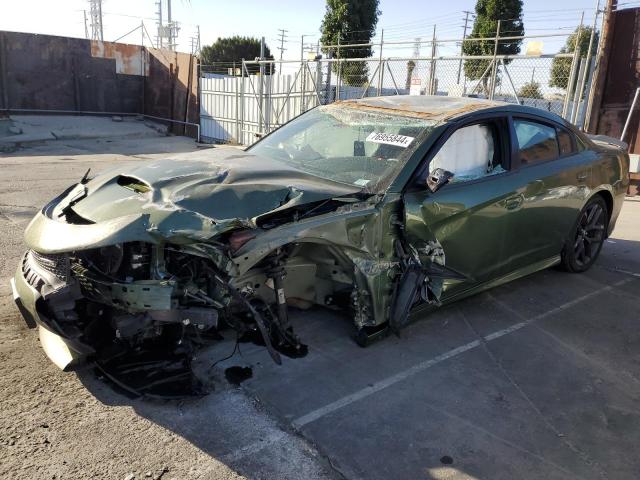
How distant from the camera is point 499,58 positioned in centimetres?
1073

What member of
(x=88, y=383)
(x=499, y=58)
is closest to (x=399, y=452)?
(x=88, y=383)

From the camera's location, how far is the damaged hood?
9.43 feet

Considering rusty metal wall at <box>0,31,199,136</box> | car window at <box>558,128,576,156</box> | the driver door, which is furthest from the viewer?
rusty metal wall at <box>0,31,199,136</box>

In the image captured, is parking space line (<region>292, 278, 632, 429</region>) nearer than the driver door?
Yes

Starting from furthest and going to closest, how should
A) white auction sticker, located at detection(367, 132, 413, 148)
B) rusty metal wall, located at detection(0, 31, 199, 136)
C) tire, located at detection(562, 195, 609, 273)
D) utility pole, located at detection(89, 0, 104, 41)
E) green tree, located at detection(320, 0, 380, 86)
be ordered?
utility pole, located at detection(89, 0, 104, 41), green tree, located at detection(320, 0, 380, 86), rusty metal wall, located at detection(0, 31, 199, 136), tire, located at detection(562, 195, 609, 273), white auction sticker, located at detection(367, 132, 413, 148)

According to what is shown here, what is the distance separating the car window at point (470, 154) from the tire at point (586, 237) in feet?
4.96

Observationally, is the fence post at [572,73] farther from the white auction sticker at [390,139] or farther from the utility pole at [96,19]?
the utility pole at [96,19]

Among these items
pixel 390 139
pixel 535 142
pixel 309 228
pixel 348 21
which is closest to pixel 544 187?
pixel 535 142

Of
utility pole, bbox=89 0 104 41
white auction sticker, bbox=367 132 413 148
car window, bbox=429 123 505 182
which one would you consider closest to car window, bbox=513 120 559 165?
car window, bbox=429 123 505 182

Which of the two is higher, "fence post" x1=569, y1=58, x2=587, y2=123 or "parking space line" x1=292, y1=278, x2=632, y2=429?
"fence post" x1=569, y1=58, x2=587, y2=123

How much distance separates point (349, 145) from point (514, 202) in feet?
4.59

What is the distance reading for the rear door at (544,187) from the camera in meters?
4.34

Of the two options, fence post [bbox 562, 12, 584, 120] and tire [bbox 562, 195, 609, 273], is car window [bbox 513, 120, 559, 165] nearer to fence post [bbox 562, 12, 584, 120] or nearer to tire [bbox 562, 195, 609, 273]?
tire [bbox 562, 195, 609, 273]

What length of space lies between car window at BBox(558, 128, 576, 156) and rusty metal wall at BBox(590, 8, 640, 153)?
642cm
